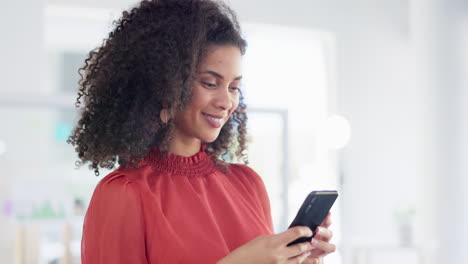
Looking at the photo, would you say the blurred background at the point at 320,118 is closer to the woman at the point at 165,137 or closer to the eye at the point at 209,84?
the woman at the point at 165,137

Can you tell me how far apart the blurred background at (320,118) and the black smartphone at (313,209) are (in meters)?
1.47

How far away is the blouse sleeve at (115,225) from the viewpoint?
98 cm

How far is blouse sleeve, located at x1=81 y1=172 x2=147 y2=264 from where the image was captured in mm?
977

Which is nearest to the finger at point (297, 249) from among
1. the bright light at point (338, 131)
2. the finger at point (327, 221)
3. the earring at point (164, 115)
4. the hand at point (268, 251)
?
the hand at point (268, 251)

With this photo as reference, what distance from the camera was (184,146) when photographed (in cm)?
114

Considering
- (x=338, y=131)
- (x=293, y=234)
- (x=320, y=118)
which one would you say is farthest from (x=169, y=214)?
(x=320, y=118)

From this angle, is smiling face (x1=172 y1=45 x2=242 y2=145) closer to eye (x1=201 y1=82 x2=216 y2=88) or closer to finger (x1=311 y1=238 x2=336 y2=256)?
eye (x1=201 y1=82 x2=216 y2=88)

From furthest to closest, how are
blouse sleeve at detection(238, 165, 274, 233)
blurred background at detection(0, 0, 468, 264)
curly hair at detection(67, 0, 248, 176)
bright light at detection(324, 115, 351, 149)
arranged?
bright light at detection(324, 115, 351, 149) → blurred background at detection(0, 0, 468, 264) → blouse sleeve at detection(238, 165, 274, 233) → curly hair at detection(67, 0, 248, 176)

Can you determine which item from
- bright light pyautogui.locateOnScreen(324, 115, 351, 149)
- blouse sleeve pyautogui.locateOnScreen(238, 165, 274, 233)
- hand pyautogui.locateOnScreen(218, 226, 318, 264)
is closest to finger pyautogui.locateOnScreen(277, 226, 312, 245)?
hand pyautogui.locateOnScreen(218, 226, 318, 264)

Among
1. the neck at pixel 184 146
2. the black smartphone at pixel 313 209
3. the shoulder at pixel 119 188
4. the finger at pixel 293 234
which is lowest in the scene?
the finger at pixel 293 234

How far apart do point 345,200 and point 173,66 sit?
4.17 m

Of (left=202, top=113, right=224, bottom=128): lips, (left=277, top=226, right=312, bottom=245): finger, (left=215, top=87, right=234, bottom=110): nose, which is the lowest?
(left=277, top=226, right=312, bottom=245): finger

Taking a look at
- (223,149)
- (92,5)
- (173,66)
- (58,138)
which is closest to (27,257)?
(58,138)

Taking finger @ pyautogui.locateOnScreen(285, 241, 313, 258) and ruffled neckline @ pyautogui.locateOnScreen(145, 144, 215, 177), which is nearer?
finger @ pyautogui.locateOnScreen(285, 241, 313, 258)
